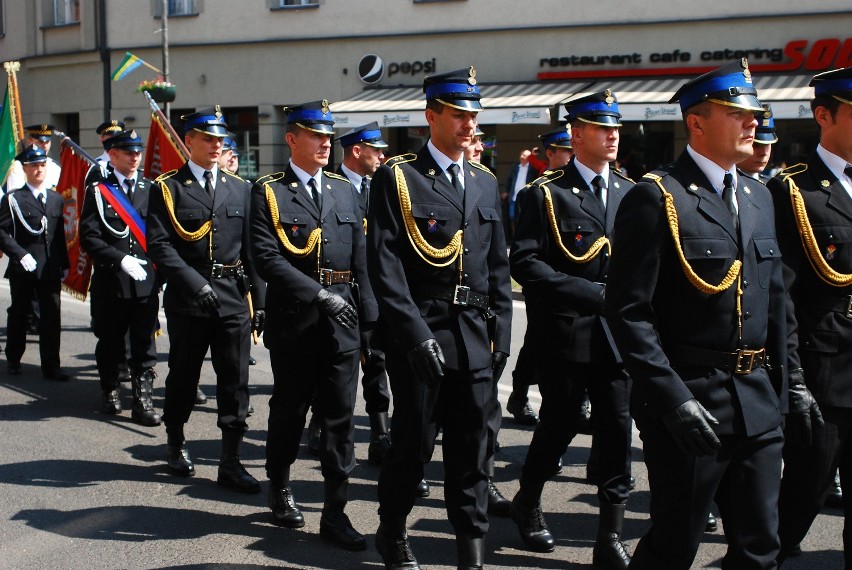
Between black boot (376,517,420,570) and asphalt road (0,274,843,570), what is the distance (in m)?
0.23

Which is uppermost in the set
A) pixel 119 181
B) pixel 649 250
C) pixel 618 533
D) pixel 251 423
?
pixel 649 250

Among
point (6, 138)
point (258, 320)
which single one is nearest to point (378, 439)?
point (258, 320)

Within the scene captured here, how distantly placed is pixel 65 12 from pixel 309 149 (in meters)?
26.3

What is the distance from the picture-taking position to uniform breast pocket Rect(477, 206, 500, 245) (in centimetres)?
475

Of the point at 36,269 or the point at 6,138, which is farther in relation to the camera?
the point at 6,138

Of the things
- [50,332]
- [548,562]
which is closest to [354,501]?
[548,562]

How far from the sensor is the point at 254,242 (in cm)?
546

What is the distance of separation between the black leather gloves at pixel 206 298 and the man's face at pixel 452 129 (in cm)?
193

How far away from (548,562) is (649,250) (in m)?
1.94

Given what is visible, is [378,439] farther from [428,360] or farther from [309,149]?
[428,360]

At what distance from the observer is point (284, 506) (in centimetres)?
543

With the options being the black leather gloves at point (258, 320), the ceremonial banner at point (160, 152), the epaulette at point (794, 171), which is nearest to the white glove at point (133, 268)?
the black leather gloves at point (258, 320)

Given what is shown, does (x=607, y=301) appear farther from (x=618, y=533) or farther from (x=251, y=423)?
(x=251, y=423)

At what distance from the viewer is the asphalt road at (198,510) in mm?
4992
